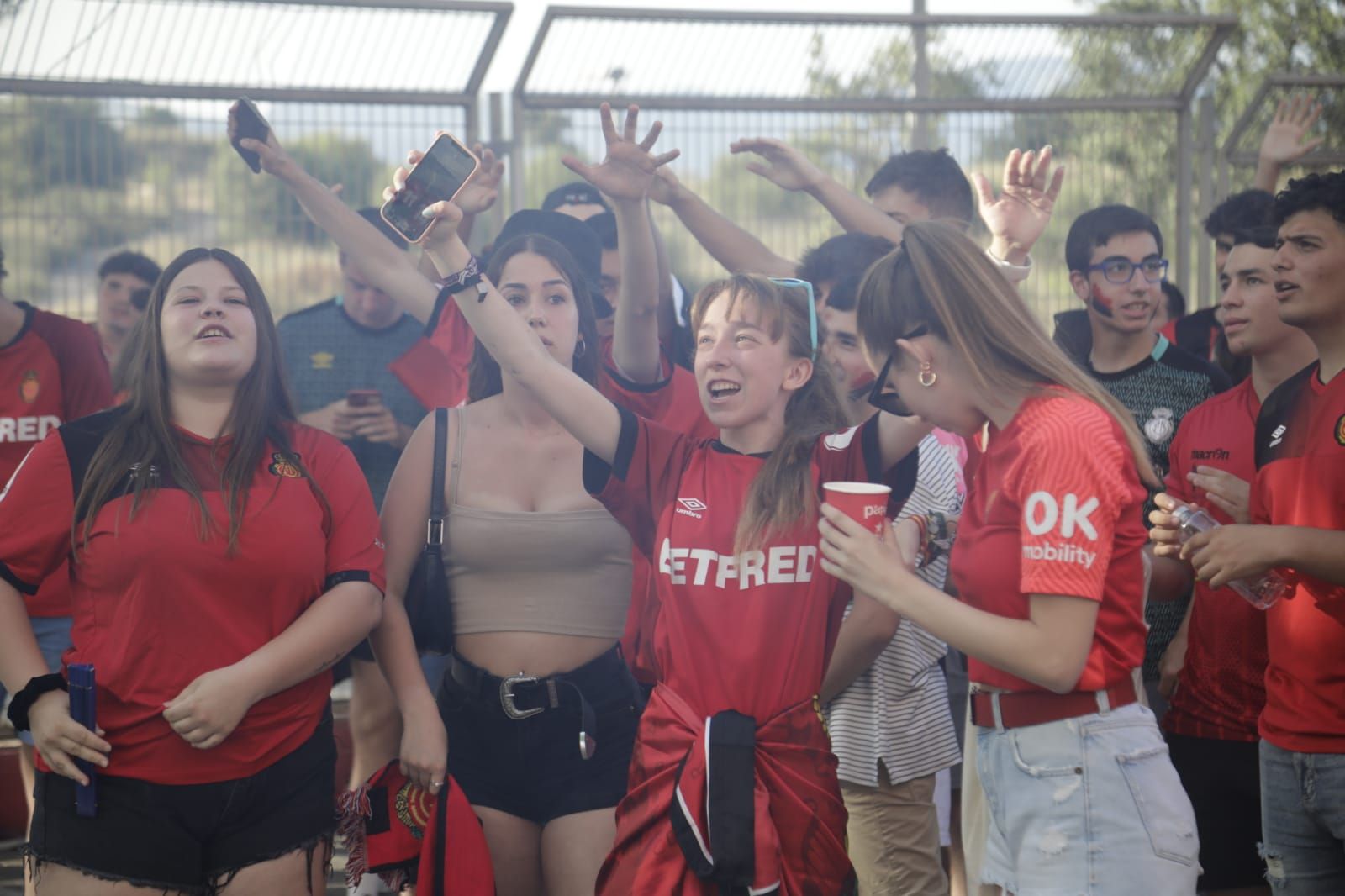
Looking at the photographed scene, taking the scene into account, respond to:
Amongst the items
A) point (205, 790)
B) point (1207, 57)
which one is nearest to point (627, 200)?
point (205, 790)

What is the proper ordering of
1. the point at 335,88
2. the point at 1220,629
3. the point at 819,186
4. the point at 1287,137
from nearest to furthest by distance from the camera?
the point at 1220,629 → the point at 819,186 → the point at 1287,137 → the point at 335,88

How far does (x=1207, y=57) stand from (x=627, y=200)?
4.46m

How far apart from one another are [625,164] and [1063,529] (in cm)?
191

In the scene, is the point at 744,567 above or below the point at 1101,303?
below

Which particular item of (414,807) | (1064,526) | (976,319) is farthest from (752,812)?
(976,319)

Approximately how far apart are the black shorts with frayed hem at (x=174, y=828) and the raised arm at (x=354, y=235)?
1732 mm

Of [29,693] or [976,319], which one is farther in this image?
[29,693]

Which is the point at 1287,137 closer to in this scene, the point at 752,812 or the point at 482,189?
the point at 482,189

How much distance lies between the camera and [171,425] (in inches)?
137

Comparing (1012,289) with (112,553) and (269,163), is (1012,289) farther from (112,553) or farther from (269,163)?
(269,163)

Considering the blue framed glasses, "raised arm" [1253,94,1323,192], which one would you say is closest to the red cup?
the blue framed glasses

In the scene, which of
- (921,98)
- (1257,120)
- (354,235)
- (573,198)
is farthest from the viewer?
(1257,120)

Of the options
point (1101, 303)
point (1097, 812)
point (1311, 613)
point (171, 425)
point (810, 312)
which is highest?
point (1101, 303)

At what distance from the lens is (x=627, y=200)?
4.02 m
